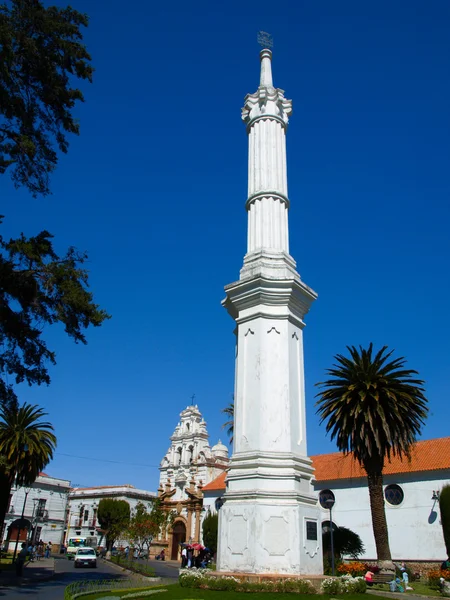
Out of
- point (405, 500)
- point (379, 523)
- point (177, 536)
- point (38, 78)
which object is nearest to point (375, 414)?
point (379, 523)

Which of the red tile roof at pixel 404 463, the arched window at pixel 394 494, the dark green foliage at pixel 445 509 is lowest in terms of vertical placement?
the dark green foliage at pixel 445 509

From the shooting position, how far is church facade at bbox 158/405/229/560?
50.8 metres

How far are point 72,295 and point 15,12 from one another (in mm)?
8973

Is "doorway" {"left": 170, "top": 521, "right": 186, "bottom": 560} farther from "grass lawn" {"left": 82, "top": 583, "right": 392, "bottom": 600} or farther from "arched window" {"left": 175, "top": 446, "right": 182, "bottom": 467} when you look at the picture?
"grass lawn" {"left": 82, "top": 583, "right": 392, "bottom": 600}

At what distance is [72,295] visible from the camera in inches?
643

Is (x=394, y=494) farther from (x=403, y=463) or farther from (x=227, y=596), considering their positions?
(x=227, y=596)

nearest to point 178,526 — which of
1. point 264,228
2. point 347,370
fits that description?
point 347,370

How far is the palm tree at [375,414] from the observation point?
23.8 metres

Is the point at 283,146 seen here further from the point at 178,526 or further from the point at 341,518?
the point at 178,526

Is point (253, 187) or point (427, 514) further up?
point (253, 187)

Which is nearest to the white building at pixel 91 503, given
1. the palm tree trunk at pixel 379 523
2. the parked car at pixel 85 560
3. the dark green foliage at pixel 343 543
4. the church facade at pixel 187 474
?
the church facade at pixel 187 474

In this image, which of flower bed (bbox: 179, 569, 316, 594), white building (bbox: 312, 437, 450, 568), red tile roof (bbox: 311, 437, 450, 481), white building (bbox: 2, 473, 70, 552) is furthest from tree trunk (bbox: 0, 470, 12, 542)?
white building (bbox: 2, 473, 70, 552)

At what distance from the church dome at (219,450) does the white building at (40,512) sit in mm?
19557

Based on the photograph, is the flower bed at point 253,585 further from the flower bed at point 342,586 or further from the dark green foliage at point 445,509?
the dark green foliage at point 445,509
